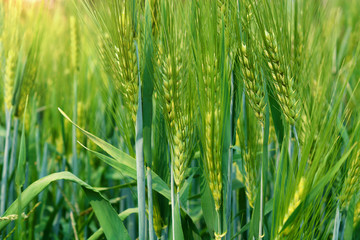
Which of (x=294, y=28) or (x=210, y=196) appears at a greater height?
(x=294, y=28)

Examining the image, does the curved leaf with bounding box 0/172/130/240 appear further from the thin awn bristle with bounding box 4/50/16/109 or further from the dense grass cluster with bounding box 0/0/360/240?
the thin awn bristle with bounding box 4/50/16/109

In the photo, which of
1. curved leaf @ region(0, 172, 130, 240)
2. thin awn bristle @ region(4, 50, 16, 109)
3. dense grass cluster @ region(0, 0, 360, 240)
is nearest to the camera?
dense grass cluster @ region(0, 0, 360, 240)

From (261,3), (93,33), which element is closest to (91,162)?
(93,33)

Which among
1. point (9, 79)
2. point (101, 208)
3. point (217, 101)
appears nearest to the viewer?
point (217, 101)

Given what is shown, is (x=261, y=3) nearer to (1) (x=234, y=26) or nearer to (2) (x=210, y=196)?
(1) (x=234, y=26)

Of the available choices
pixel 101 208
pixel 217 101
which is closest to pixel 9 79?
pixel 101 208

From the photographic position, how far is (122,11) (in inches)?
25.9

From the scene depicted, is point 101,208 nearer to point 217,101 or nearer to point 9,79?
point 217,101

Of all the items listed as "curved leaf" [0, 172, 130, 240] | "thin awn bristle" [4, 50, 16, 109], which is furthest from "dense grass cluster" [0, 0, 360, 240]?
"thin awn bristle" [4, 50, 16, 109]

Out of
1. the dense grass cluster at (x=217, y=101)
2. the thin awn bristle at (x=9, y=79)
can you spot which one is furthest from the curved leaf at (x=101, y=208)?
the thin awn bristle at (x=9, y=79)

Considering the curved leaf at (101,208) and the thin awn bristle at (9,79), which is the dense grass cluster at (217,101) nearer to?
the curved leaf at (101,208)

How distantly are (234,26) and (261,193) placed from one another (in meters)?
0.28

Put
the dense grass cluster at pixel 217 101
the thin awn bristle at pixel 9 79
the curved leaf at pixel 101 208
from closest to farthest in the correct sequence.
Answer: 1. the dense grass cluster at pixel 217 101
2. the curved leaf at pixel 101 208
3. the thin awn bristle at pixel 9 79

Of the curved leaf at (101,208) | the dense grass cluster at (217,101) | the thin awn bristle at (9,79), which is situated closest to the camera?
the dense grass cluster at (217,101)
